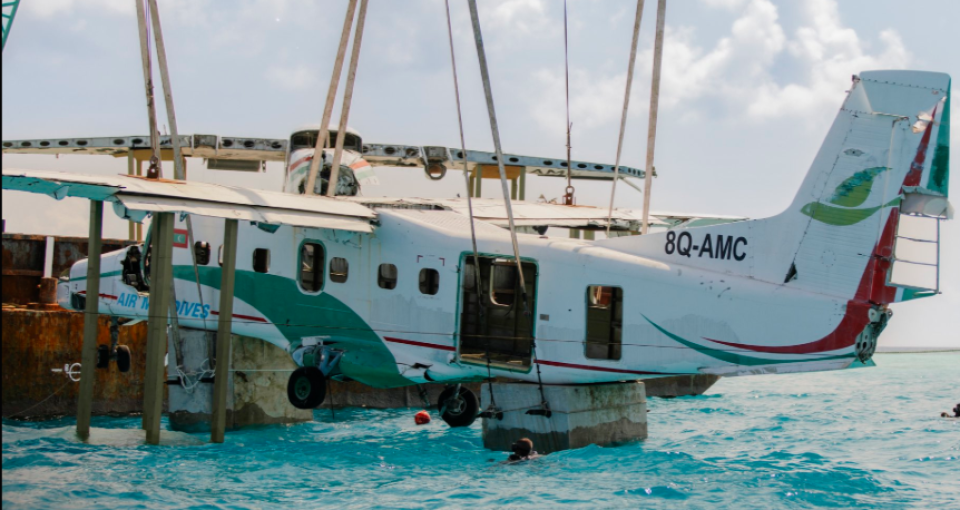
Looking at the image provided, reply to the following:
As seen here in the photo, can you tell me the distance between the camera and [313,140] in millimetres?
24078

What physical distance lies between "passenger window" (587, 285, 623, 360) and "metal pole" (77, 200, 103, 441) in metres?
8.86

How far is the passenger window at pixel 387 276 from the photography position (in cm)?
1650

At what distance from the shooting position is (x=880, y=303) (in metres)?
13.0

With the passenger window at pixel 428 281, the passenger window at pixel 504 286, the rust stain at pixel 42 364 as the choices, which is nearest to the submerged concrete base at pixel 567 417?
the passenger window at pixel 504 286

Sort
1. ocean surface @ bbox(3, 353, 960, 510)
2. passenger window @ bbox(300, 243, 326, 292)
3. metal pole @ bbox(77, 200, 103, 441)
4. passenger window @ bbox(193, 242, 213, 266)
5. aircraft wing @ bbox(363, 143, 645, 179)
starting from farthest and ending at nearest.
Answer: aircraft wing @ bbox(363, 143, 645, 179) < passenger window @ bbox(193, 242, 213, 266) < passenger window @ bbox(300, 243, 326, 292) < metal pole @ bbox(77, 200, 103, 441) < ocean surface @ bbox(3, 353, 960, 510)

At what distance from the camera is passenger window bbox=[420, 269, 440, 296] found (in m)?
16.0

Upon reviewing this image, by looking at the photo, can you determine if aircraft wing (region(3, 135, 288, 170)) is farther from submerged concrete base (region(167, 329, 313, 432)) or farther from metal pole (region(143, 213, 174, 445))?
metal pole (region(143, 213, 174, 445))

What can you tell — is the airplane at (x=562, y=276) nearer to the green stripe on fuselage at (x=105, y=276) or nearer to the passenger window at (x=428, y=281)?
the passenger window at (x=428, y=281)

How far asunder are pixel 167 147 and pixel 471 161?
514 inches

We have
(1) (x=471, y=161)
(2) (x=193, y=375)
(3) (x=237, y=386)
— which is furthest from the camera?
(1) (x=471, y=161)

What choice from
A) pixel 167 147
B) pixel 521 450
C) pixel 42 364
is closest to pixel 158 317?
pixel 521 450

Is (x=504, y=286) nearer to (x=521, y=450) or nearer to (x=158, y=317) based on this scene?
(x=521, y=450)

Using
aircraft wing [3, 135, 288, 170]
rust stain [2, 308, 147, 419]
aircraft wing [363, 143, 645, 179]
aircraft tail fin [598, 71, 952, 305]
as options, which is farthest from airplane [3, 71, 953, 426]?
aircraft wing [363, 143, 645, 179]

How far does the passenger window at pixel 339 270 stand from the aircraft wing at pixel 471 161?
21338 mm
